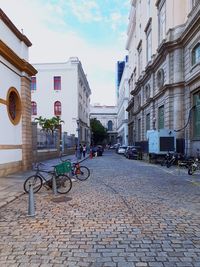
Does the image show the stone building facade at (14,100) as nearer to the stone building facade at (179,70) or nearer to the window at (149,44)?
the stone building facade at (179,70)

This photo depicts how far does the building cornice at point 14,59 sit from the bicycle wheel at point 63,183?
285 inches

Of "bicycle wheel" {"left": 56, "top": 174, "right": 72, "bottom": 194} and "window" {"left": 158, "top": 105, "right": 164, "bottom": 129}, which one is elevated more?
"window" {"left": 158, "top": 105, "right": 164, "bottom": 129}

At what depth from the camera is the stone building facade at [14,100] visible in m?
16.3

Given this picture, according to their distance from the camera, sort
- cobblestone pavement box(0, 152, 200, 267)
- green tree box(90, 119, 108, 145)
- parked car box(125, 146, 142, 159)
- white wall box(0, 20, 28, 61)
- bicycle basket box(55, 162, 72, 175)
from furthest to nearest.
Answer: green tree box(90, 119, 108, 145), parked car box(125, 146, 142, 159), white wall box(0, 20, 28, 61), bicycle basket box(55, 162, 72, 175), cobblestone pavement box(0, 152, 200, 267)

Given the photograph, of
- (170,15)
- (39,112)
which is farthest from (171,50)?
(39,112)

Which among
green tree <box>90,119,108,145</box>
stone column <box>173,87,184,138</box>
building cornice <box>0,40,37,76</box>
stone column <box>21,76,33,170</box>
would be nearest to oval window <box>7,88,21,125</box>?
stone column <box>21,76,33,170</box>

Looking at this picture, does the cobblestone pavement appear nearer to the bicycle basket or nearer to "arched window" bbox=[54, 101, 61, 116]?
the bicycle basket

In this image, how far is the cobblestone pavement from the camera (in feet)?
16.2

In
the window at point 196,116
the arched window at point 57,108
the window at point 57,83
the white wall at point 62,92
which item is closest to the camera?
the window at point 196,116

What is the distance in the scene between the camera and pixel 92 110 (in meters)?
136

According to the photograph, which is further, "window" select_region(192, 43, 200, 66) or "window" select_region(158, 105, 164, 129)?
"window" select_region(158, 105, 164, 129)

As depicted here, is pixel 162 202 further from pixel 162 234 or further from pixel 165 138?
pixel 165 138

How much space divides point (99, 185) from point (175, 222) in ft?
21.3

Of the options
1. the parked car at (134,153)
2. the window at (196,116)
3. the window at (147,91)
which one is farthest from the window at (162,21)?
the parked car at (134,153)
